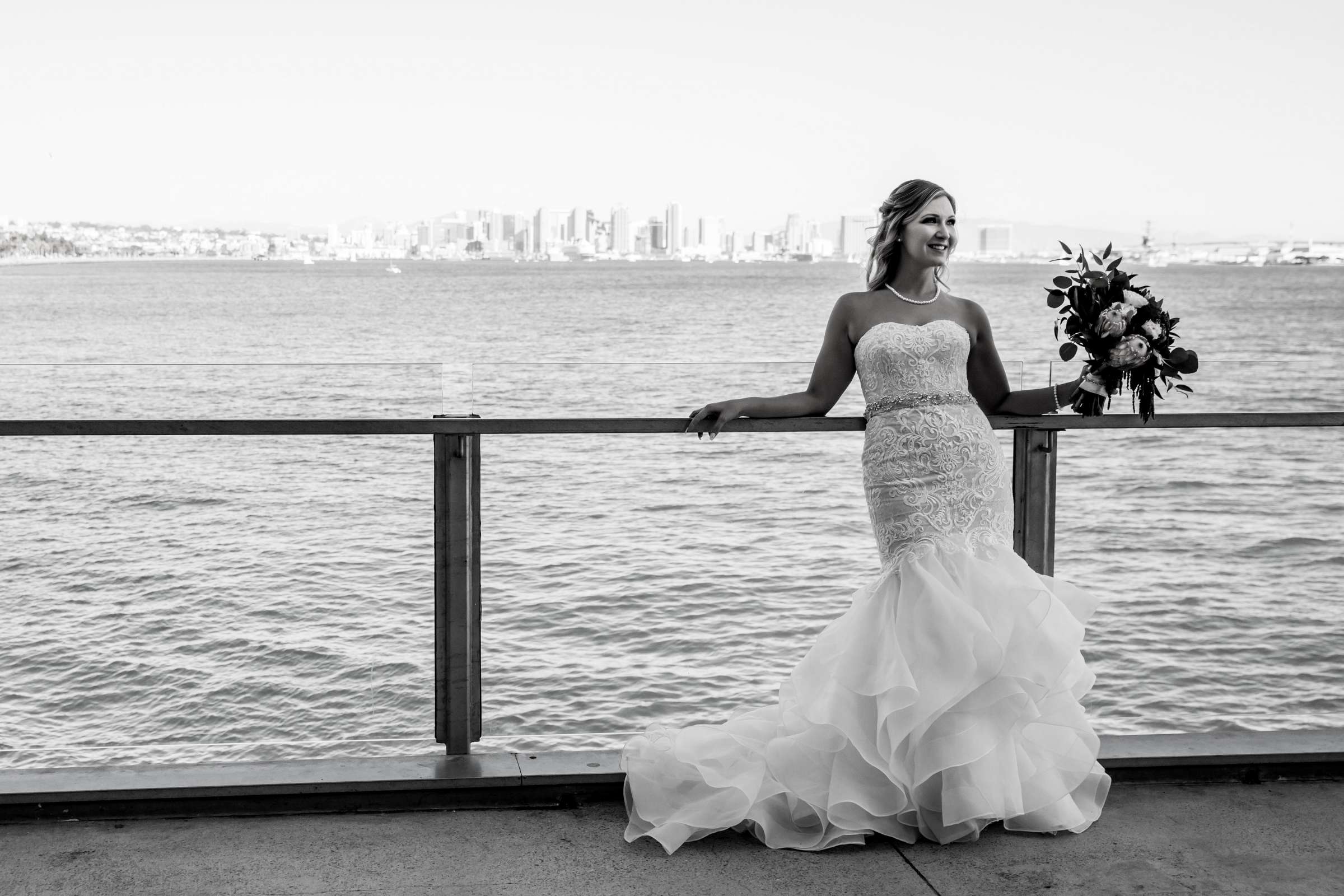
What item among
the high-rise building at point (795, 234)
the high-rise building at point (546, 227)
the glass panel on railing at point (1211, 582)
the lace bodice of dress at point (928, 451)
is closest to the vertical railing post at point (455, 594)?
the lace bodice of dress at point (928, 451)

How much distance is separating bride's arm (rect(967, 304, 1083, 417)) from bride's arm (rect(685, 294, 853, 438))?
0.35 m

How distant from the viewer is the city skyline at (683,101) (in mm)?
99062

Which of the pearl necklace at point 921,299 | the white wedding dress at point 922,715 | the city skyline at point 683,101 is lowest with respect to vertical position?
the white wedding dress at point 922,715

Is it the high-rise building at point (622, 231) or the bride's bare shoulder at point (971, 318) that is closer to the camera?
the bride's bare shoulder at point (971, 318)

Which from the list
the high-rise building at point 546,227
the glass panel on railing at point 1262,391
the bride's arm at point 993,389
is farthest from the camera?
the high-rise building at point 546,227

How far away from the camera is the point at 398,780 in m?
3.41

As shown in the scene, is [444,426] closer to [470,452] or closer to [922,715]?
[470,452]

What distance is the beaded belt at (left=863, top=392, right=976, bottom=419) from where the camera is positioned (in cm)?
363

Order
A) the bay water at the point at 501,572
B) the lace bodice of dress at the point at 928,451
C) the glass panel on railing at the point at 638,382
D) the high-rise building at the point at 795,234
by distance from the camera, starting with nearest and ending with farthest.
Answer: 1. the glass panel on railing at the point at 638,382
2. the lace bodice of dress at the point at 928,451
3. the bay water at the point at 501,572
4. the high-rise building at the point at 795,234

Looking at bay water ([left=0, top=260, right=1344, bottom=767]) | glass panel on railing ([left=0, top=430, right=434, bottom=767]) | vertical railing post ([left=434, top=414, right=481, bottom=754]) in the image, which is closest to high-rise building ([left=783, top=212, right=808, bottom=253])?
bay water ([left=0, top=260, right=1344, bottom=767])

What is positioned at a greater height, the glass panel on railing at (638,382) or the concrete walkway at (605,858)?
the glass panel on railing at (638,382)

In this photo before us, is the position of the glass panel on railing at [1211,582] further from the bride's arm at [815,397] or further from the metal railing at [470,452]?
the bride's arm at [815,397]

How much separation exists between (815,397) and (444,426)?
3.31ft

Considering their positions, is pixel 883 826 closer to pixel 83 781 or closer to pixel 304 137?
pixel 83 781
